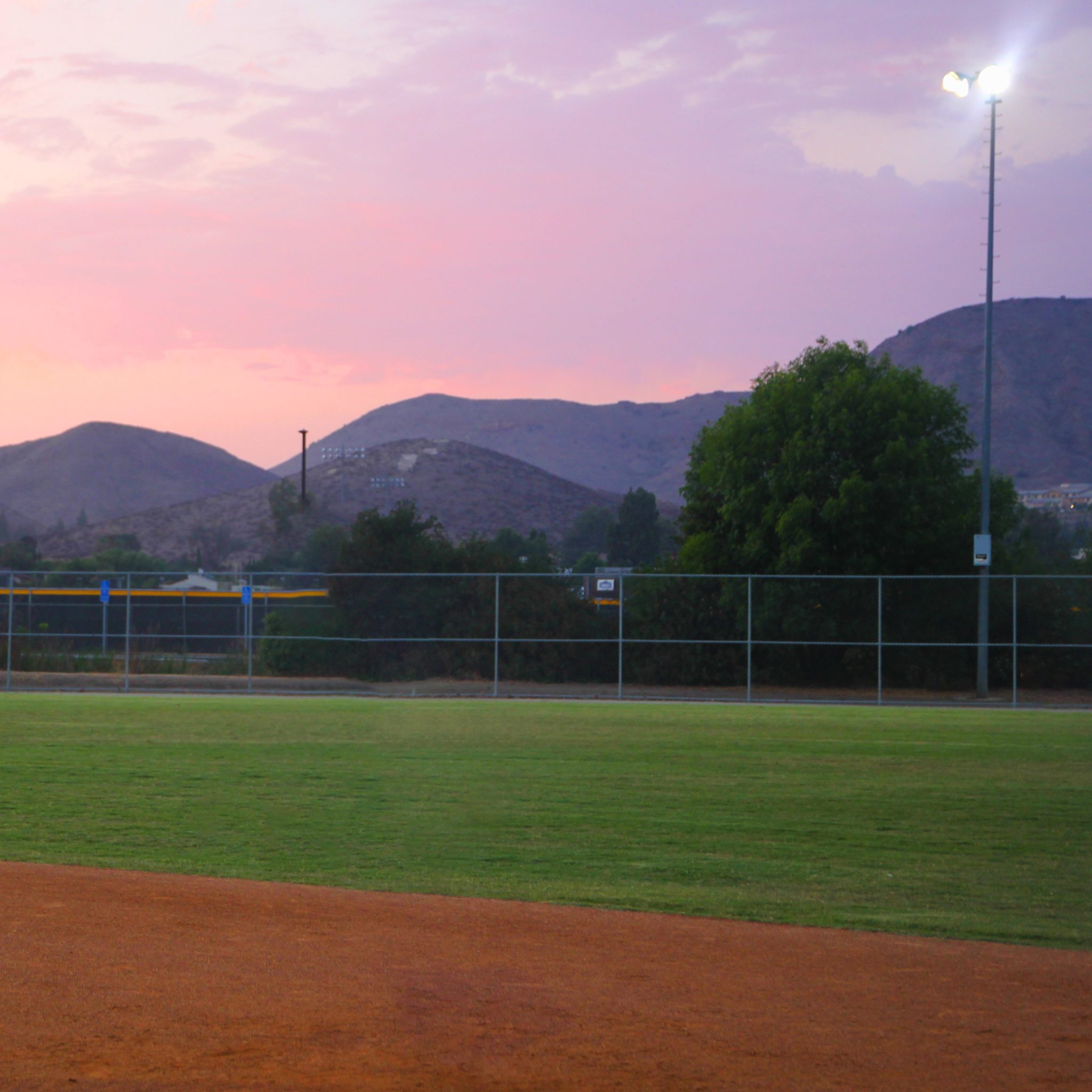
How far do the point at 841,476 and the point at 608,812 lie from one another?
23.0 meters

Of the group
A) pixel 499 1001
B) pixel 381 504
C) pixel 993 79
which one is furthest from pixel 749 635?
pixel 381 504

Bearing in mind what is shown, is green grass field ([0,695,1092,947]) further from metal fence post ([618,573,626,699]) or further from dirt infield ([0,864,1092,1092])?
metal fence post ([618,573,626,699])

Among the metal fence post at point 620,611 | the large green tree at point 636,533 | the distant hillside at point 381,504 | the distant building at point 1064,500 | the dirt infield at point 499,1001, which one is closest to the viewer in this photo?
the dirt infield at point 499,1001

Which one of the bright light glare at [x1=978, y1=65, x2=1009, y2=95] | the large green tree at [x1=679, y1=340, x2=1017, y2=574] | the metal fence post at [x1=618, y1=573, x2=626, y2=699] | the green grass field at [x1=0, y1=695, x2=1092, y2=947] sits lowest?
the green grass field at [x1=0, y1=695, x2=1092, y2=947]

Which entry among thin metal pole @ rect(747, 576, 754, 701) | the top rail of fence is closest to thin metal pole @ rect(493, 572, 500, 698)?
the top rail of fence

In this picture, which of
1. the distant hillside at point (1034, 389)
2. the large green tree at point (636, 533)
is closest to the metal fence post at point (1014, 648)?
the large green tree at point (636, 533)

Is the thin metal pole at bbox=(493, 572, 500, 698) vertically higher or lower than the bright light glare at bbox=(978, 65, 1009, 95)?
lower

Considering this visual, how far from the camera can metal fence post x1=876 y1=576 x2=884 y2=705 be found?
2759 cm

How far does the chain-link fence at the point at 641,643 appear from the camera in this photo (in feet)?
98.8

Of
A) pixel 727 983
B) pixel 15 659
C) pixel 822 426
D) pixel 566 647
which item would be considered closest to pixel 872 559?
A: pixel 822 426

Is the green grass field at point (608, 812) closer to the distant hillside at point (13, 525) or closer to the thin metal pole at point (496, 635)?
the thin metal pole at point (496, 635)

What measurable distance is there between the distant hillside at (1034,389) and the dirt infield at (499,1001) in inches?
6445

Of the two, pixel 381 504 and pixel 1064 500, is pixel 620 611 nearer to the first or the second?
pixel 381 504

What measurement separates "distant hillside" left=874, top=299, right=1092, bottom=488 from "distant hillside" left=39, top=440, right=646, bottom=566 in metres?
58.6
